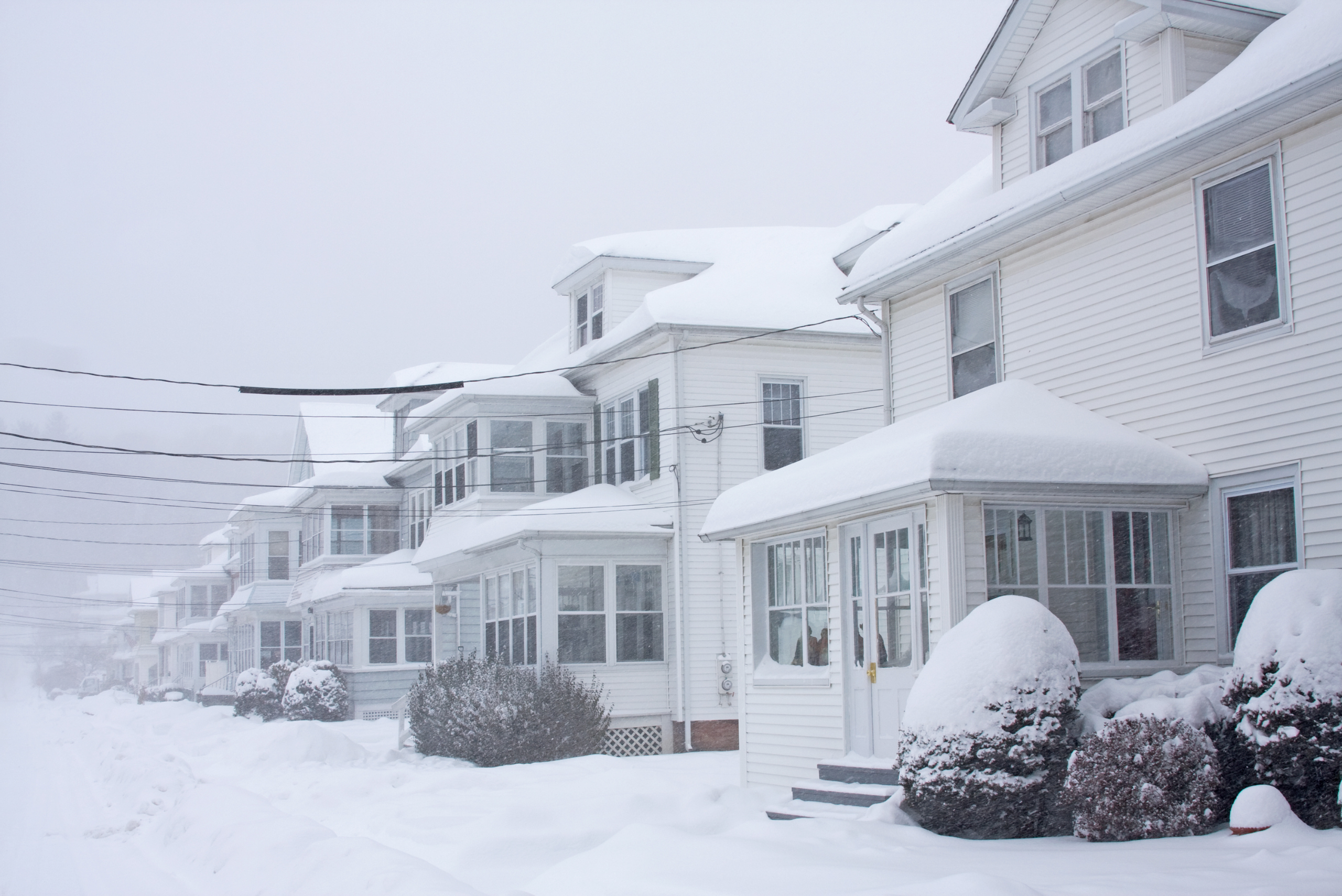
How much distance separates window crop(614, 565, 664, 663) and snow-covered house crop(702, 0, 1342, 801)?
7.37 meters

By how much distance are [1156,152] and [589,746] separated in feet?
42.2

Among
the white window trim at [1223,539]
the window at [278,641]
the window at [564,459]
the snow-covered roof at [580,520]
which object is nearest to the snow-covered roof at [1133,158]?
the white window trim at [1223,539]

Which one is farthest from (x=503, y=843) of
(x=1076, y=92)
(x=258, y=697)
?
(x=258, y=697)

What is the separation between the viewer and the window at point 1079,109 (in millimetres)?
14188

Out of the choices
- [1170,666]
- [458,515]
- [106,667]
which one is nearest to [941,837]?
[1170,666]

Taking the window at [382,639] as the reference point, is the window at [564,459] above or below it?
above

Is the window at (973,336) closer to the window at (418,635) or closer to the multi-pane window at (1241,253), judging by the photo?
the multi-pane window at (1241,253)

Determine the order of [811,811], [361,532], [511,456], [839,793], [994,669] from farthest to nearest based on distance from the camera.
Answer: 1. [361,532]
2. [511,456]
3. [839,793]
4. [811,811]
5. [994,669]

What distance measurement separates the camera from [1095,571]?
12.5m

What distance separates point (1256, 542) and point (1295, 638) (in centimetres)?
283

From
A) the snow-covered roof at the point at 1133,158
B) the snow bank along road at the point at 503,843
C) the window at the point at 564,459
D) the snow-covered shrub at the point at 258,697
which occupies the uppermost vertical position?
the snow-covered roof at the point at 1133,158

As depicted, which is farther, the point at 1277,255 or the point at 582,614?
the point at 582,614

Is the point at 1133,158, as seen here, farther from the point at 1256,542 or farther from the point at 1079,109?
the point at 1256,542

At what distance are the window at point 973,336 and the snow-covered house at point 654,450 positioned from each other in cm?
628
